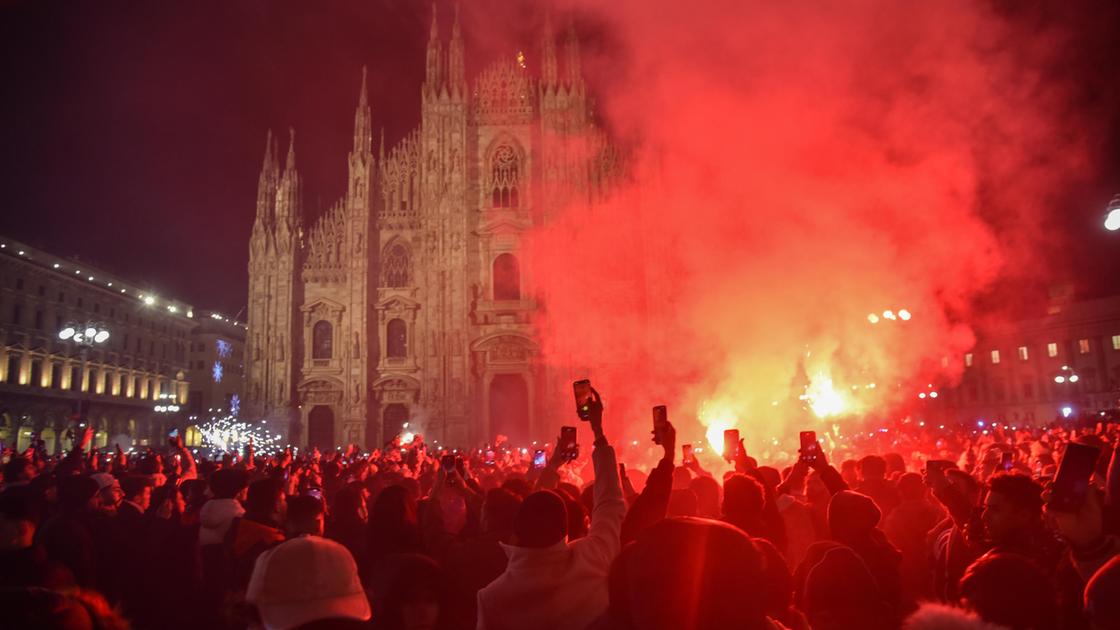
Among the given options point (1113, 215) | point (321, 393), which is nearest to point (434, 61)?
point (321, 393)

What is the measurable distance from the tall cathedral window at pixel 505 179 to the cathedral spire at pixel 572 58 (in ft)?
16.2

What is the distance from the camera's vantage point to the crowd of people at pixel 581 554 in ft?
7.93

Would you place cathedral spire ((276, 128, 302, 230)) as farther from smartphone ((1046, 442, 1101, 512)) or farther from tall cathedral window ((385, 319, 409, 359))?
smartphone ((1046, 442, 1101, 512))

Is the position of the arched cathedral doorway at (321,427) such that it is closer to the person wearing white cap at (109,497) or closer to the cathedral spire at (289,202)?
the cathedral spire at (289,202)

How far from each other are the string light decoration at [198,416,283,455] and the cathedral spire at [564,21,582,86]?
23296mm

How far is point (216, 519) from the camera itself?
563cm

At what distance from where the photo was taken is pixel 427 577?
2934mm

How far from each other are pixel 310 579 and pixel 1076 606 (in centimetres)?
322

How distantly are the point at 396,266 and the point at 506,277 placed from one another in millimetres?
5773

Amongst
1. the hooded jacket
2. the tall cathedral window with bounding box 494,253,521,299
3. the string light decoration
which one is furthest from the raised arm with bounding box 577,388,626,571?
the tall cathedral window with bounding box 494,253,521,299

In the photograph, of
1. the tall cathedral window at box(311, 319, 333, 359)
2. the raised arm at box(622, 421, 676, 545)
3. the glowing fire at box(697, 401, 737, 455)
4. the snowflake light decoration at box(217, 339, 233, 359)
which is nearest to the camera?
the raised arm at box(622, 421, 676, 545)

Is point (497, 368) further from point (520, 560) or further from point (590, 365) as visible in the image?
point (520, 560)

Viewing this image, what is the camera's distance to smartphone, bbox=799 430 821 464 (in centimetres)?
574

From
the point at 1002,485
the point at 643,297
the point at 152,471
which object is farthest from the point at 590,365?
the point at 1002,485
